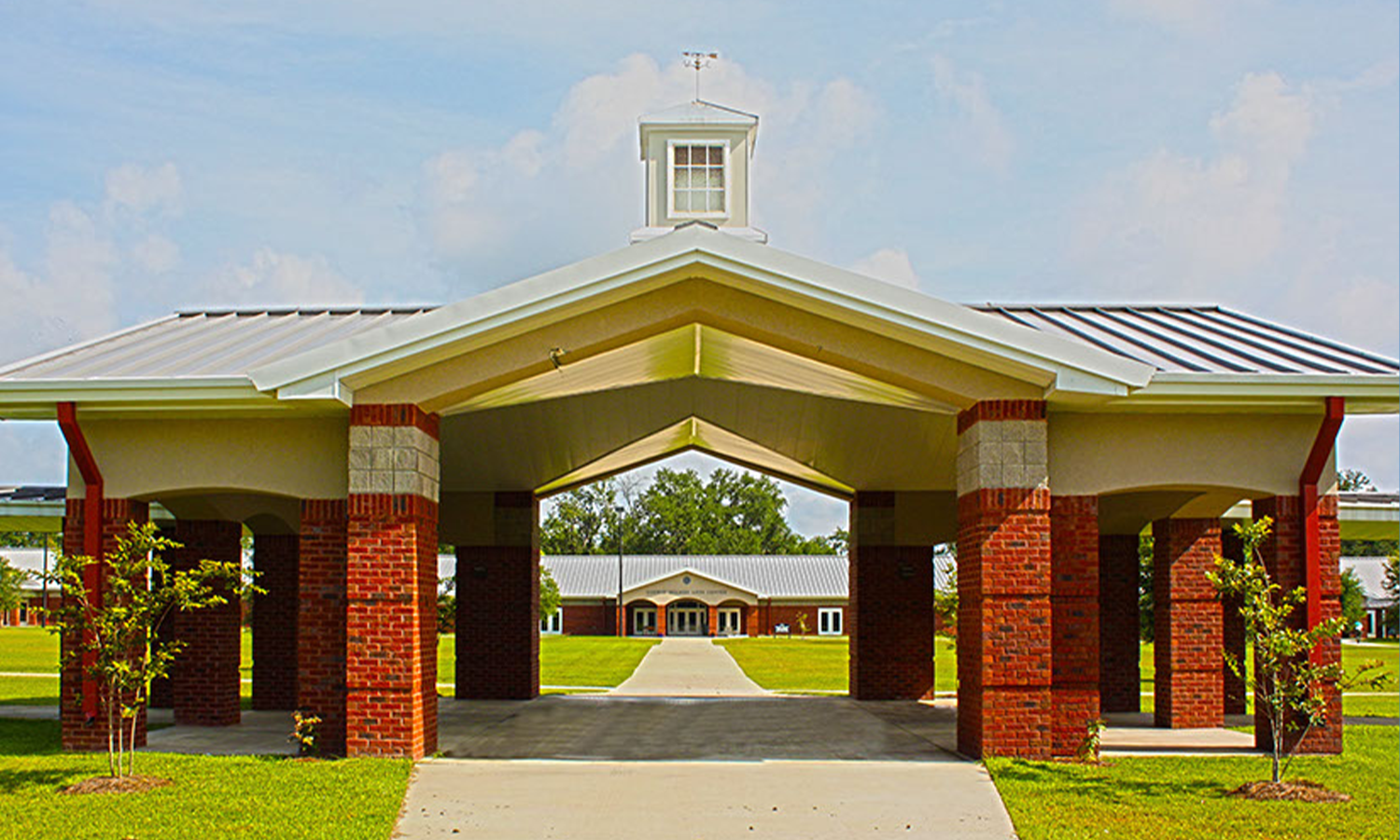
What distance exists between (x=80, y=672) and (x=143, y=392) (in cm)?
322

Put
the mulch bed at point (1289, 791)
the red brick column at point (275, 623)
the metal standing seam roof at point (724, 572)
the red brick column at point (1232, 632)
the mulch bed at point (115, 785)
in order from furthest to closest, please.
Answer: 1. the metal standing seam roof at point (724, 572)
2. the red brick column at point (1232, 632)
3. the red brick column at point (275, 623)
4. the mulch bed at point (115, 785)
5. the mulch bed at point (1289, 791)

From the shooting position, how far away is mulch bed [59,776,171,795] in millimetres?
12641

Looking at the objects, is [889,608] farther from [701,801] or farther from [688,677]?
[701,801]

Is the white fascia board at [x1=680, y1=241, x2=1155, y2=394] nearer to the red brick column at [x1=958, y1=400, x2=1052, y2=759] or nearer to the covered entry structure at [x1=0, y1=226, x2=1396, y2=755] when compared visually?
the covered entry structure at [x1=0, y1=226, x2=1396, y2=755]

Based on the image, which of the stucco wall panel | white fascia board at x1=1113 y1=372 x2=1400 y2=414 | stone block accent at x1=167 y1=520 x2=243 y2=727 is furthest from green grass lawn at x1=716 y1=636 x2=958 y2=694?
stone block accent at x1=167 y1=520 x2=243 y2=727

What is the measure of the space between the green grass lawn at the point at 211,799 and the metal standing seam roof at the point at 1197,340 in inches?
339

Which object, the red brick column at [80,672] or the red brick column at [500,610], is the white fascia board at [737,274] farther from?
the red brick column at [500,610]

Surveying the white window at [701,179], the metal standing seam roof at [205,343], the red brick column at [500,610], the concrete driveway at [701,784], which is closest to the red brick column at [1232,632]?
the concrete driveway at [701,784]

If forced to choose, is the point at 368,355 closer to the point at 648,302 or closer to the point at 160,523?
the point at 648,302

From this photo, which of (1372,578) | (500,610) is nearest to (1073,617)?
(500,610)

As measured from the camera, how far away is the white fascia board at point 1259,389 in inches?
552

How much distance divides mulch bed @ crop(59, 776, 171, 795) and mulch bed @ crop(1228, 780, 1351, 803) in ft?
31.6

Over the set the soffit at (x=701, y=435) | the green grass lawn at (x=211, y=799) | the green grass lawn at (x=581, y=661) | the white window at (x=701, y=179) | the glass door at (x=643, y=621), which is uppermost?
the white window at (x=701, y=179)

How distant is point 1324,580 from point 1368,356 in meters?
2.48
